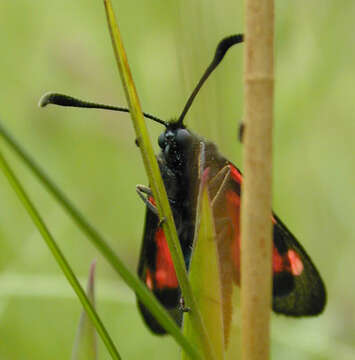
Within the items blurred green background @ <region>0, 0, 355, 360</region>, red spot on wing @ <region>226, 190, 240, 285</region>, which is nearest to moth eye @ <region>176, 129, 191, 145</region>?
red spot on wing @ <region>226, 190, 240, 285</region>

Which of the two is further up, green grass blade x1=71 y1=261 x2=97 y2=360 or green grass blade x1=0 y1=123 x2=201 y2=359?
green grass blade x1=0 y1=123 x2=201 y2=359

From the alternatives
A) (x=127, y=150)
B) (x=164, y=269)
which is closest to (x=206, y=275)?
(x=164, y=269)

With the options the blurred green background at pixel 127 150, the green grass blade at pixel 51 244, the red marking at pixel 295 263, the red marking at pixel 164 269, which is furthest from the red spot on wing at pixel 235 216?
the blurred green background at pixel 127 150

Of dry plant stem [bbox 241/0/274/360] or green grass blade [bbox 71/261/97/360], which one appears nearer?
dry plant stem [bbox 241/0/274/360]

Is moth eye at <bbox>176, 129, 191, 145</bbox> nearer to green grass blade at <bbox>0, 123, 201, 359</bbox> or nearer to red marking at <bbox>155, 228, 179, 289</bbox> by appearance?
red marking at <bbox>155, 228, 179, 289</bbox>

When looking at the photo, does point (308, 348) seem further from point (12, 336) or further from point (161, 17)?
point (161, 17)

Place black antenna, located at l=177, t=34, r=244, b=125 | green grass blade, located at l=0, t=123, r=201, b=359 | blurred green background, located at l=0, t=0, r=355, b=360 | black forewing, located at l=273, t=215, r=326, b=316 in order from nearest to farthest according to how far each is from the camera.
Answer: green grass blade, located at l=0, t=123, r=201, b=359 → black antenna, located at l=177, t=34, r=244, b=125 → black forewing, located at l=273, t=215, r=326, b=316 → blurred green background, located at l=0, t=0, r=355, b=360

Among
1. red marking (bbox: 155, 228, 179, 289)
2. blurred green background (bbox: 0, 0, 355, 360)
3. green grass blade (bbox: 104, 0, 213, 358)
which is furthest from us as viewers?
blurred green background (bbox: 0, 0, 355, 360)

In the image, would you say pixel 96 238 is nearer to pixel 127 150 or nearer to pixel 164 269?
pixel 164 269

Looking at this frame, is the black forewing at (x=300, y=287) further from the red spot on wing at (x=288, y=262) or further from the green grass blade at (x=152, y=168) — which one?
the green grass blade at (x=152, y=168)
